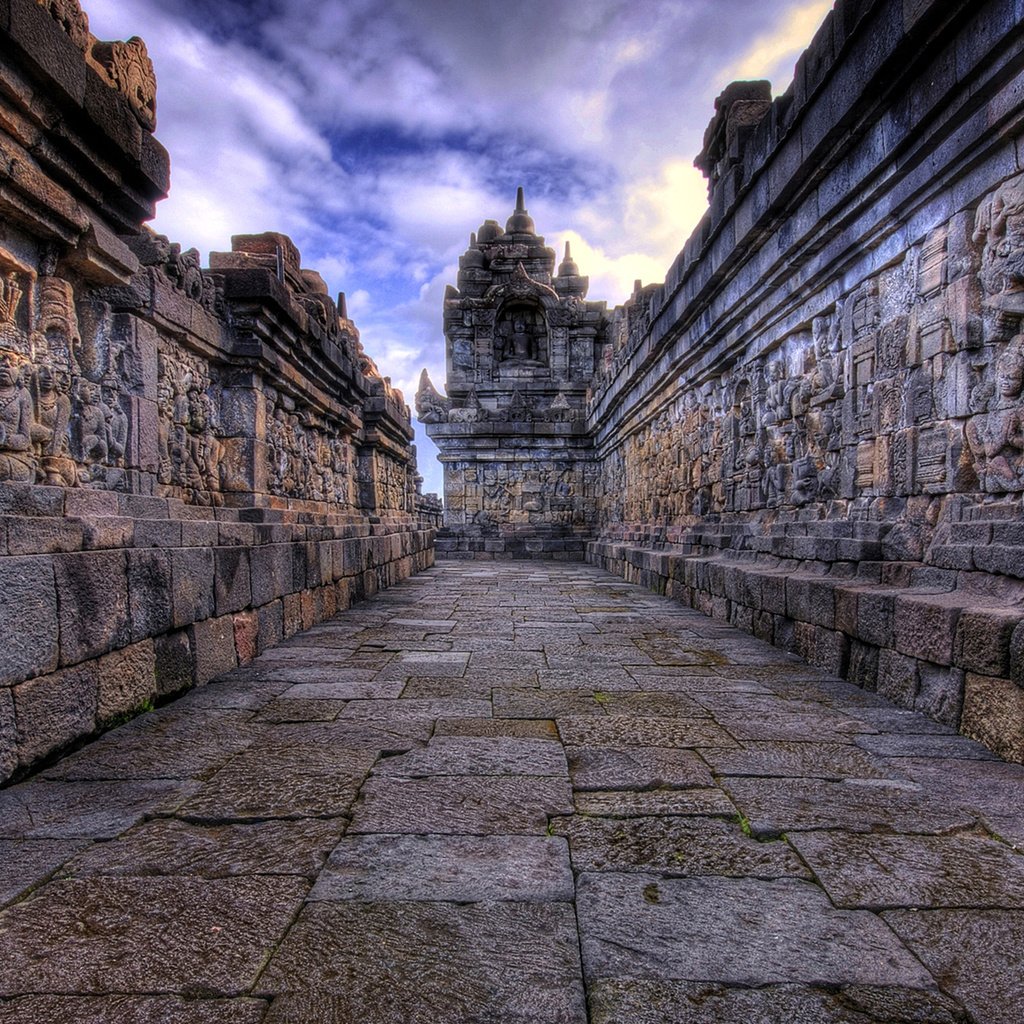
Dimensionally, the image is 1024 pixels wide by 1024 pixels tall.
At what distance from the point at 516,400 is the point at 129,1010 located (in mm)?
19832

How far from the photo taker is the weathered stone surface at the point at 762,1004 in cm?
133

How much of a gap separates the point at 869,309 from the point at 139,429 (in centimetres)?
454

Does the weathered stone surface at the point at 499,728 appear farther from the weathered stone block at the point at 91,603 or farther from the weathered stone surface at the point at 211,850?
the weathered stone block at the point at 91,603

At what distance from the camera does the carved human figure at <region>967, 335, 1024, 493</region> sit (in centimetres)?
327

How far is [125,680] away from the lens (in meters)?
3.15

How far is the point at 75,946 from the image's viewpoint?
1.54 metres

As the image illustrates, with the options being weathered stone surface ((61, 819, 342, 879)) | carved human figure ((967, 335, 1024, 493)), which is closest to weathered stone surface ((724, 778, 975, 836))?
weathered stone surface ((61, 819, 342, 879))

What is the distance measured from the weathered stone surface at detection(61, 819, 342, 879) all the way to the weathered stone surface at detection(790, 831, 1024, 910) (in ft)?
4.50

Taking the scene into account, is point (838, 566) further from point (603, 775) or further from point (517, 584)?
point (517, 584)

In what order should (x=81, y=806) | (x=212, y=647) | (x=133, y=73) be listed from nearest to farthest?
(x=81, y=806) → (x=133, y=73) → (x=212, y=647)

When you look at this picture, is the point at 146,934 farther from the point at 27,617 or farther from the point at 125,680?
the point at 125,680

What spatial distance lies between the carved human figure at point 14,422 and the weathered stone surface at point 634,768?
2.55m

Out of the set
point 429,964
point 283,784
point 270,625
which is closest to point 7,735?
point 283,784

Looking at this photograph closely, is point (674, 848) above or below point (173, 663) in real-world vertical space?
below
